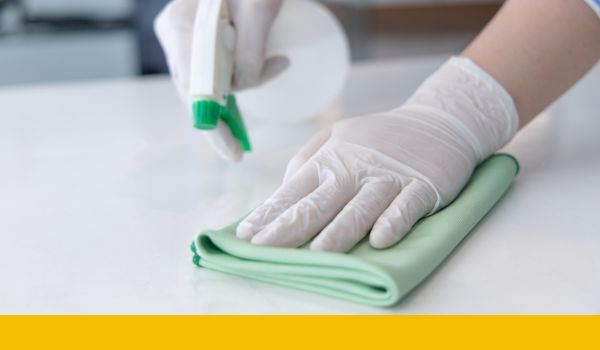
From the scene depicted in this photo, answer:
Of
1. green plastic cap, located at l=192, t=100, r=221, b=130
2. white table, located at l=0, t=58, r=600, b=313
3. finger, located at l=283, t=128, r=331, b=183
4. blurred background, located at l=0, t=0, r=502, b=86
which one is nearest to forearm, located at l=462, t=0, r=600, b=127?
white table, located at l=0, t=58, r=600, b=313

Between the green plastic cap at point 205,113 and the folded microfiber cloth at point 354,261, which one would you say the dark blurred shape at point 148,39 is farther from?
the folded microfiber cloth at point 354,261

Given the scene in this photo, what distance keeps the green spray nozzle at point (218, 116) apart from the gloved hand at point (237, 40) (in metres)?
0.01

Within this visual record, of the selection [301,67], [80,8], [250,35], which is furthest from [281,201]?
[80,8]

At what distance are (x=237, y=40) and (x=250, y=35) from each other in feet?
→ 0.07

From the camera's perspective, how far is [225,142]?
41.5 inches

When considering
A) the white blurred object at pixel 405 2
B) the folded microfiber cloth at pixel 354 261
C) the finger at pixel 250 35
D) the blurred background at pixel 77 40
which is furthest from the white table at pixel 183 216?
the white blurred object at pixel 405 2

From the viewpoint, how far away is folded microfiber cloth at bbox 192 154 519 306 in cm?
64

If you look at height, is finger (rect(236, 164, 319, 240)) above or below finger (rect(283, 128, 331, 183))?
above

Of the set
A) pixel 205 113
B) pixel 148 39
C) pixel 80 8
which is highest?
pixel 205 113

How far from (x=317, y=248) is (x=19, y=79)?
2.55m

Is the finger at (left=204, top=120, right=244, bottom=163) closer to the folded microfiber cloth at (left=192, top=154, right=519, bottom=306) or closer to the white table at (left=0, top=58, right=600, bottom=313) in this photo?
the white table at (left=0, top=58, right=600, bottom=313)

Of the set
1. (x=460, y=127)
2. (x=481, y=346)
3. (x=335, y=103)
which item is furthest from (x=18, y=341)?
(x=335, y=103)

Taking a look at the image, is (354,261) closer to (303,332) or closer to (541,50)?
(303,332)

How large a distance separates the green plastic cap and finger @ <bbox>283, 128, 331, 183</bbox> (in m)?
0.12
